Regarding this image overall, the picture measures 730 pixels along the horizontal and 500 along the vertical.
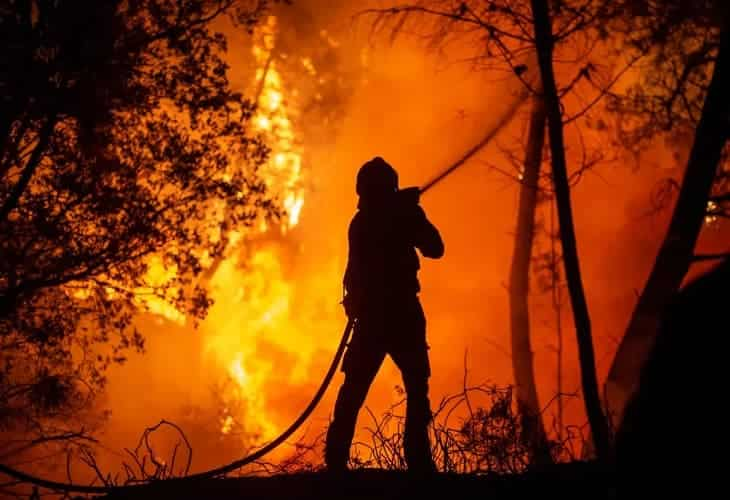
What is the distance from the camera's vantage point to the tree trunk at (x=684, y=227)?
5957 mm

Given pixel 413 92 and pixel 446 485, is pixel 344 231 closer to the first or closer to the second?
pixel 413 92

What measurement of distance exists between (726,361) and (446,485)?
290 centimetres

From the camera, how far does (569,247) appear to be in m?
5.27

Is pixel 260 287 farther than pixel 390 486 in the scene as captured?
Yes

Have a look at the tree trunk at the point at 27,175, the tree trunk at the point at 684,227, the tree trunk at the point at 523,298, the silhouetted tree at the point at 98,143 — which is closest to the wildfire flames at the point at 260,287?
the tree trunk at the point at 523,298

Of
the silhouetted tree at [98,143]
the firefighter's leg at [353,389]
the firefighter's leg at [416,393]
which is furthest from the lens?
the silhouetted tree at [98,143]

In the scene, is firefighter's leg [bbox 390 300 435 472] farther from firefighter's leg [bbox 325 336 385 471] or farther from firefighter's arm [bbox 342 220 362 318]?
firefighter's arm [bbox 342 220 362 318]

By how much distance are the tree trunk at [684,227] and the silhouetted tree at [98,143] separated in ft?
19.6

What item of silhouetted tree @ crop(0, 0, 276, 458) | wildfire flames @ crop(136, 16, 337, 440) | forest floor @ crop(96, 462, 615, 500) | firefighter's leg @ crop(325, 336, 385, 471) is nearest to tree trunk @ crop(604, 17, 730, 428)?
forest floor @ crop(96, 462, 615, 500)

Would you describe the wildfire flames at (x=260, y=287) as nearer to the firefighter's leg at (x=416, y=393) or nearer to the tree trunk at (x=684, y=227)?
the tree trunk at (x=684, y=227)

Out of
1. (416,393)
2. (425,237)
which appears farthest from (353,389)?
(425,237)

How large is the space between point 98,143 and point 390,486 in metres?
7.28

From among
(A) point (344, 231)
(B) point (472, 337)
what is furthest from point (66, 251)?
(A) point (344, 231)

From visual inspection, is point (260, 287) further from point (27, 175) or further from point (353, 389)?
point (353, 389)
